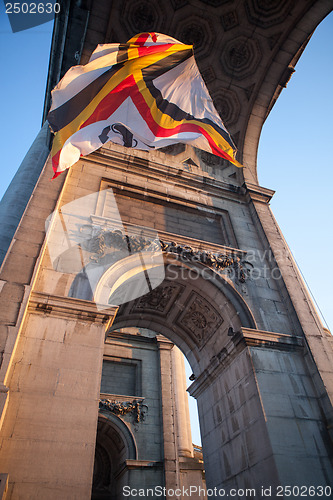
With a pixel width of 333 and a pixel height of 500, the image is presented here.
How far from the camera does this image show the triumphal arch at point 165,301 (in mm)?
5458

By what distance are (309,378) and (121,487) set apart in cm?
1125

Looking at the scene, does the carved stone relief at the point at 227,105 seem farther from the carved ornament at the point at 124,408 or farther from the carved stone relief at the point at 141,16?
the carved ornament at the point at 124,408

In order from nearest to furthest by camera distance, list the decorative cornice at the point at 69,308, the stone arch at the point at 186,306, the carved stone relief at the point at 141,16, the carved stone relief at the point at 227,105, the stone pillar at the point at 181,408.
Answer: the decorative cornice at the point at 69,308 → the stone arch at the point at 186,306 → the carved stone relief at the point at 141,16 → the carved stone relief at the point at 227,105 → the stone pillar at the point at 181,408

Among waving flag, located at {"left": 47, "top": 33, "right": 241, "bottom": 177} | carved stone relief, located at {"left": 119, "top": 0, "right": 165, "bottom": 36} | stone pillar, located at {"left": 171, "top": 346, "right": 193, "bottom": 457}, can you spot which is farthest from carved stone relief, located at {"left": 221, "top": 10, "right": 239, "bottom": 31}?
stone pillar, located at {"left": 171, "top": 346, "right": 193, "bottom": 457}

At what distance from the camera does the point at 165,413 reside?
1502 cm

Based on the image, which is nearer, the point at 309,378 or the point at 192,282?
the point at 309,378

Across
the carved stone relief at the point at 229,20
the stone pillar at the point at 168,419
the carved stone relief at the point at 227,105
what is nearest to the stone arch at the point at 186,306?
the stone pillar at the point at 168,419

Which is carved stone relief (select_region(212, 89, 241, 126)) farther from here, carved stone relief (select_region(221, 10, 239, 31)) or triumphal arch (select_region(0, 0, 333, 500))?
carved stone relief (select_region(221, 10, 239, 31))

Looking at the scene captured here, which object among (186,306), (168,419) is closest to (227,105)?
(186,306)

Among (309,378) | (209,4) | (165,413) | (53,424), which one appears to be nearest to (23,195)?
(53,424)

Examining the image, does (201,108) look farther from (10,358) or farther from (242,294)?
(10,358)

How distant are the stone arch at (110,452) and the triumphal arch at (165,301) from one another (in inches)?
3.3

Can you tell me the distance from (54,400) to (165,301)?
16.0ft

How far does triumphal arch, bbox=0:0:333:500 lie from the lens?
17.9 feet
